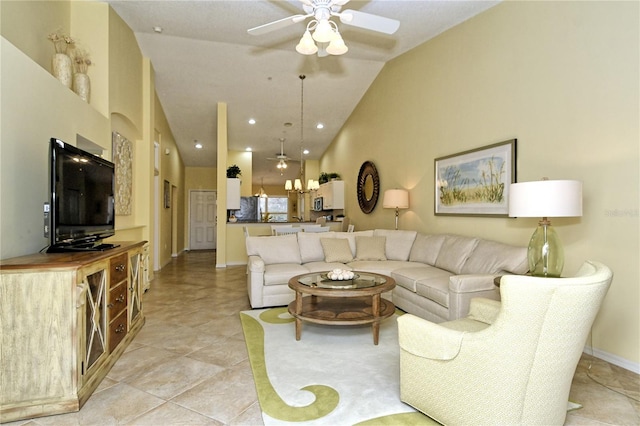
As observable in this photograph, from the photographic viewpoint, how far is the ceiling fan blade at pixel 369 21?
9.28 ft

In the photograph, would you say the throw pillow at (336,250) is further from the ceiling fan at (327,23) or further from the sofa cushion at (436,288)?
the ceiling fan at (327,23)

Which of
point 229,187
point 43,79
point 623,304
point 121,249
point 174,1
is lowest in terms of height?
point 623,304

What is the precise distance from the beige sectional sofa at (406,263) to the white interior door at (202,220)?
6.70m

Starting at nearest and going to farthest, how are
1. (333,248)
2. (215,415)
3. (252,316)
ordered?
1. (215,415)
2. (252,316)
3. (333,248)

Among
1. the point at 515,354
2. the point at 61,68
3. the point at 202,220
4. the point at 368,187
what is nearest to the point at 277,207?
the point at 202,220

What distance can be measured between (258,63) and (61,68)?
318 cm

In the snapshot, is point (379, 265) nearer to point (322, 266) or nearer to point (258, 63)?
point (322, 266)

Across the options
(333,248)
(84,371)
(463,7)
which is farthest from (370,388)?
(463,7)

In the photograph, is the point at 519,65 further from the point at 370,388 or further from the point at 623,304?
the point at 370,388

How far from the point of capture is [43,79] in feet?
8.36

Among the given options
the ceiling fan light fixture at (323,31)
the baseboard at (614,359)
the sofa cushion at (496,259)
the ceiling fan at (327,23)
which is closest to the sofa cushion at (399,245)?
the sofa cushion at (496,259)

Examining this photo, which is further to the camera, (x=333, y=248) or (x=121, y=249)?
(x=333, y=248)

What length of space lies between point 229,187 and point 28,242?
4675 mm

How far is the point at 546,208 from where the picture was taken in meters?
2.39
